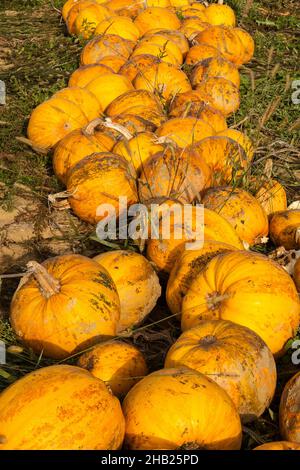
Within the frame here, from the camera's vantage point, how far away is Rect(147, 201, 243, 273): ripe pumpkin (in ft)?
14.4

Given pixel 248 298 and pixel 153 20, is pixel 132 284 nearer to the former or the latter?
pixel 248 298

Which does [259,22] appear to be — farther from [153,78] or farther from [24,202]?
[24,202]

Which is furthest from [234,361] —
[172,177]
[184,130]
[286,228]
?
[184,130]

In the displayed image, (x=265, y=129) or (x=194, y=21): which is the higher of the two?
(x=194, y=21)

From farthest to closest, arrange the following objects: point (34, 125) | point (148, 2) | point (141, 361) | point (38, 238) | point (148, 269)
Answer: point (148, 2) < point (34, 125) < point (38, 238) < point (148, 269) < point (141, 361)

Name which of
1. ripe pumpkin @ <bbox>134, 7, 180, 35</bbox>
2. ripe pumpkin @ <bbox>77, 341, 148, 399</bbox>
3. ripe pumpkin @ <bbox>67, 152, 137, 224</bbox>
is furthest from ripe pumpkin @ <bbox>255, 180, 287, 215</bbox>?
ripe pumpkin @ <bbox>134, 7, 180, 35</bbox>

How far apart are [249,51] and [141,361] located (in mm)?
5984

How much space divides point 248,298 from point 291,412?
71 cm

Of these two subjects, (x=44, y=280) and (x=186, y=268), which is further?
(x=186, y=268)

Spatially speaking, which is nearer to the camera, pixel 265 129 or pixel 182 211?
pixel 182 211

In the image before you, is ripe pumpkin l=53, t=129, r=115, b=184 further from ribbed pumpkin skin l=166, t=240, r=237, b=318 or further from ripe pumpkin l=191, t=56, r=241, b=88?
ripe pumpkin l=191, t=56, r=241, b=88

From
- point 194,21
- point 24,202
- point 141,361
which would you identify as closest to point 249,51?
point 194,21

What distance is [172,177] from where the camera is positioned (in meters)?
5.06

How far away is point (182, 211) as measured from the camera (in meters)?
4.50
